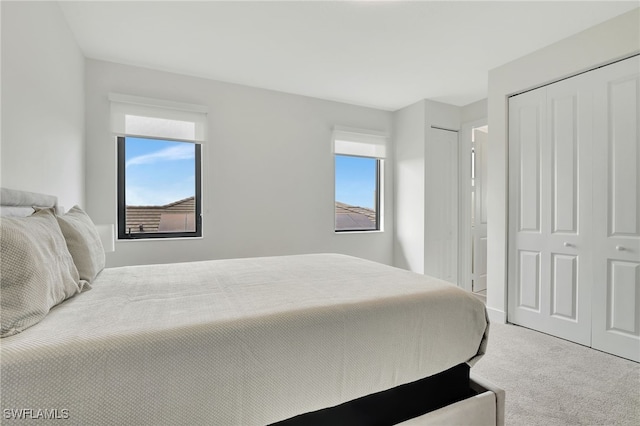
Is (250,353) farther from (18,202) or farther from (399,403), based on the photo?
(18,202)

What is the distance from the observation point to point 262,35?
247 centimetres

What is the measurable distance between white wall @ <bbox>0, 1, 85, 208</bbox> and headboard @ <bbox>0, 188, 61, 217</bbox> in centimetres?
9

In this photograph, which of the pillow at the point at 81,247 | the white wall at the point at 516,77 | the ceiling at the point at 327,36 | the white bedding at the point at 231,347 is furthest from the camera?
the white wall at the point at 516,77

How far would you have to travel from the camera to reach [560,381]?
77.2 inches

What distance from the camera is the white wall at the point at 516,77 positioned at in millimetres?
2264

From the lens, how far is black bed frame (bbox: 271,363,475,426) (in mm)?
1070

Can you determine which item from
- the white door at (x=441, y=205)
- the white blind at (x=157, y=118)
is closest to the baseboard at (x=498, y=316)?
the white door at (x=441, y=205)

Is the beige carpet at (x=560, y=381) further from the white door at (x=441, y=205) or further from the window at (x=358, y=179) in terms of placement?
the window at (x=358, y=179)

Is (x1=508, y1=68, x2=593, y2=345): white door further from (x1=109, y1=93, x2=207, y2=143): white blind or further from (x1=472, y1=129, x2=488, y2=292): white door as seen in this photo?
(x1=109, y1=93, x2=207, y2=143): white blind

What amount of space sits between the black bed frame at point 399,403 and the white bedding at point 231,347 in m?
0.06

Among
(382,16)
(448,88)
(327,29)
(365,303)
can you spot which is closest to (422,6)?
(382,16)

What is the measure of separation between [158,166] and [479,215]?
14.3 feet

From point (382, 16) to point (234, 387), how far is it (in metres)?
2.54

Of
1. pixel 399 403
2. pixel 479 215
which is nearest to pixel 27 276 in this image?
pixel 399 403
